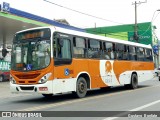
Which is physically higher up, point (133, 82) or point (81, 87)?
point (81, 87)

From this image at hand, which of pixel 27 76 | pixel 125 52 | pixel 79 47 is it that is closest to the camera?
pixel 27 76

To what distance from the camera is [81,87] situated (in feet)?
50.0

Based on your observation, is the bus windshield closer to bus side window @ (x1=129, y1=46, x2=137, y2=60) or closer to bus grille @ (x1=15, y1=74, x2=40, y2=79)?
bus grille @ (x1=15, y1=74, x2=40, y2=79)

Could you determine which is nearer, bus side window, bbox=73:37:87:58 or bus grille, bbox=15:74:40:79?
bus grille, bbox=15:74:40:79

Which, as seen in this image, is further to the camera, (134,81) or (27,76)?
(134,81)

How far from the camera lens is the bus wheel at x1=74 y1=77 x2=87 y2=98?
1501 centimetres

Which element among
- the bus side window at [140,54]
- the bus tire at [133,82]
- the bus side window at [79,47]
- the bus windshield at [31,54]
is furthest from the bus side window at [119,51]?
the bus windshield at [31,54]

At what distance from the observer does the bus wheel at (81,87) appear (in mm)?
15008

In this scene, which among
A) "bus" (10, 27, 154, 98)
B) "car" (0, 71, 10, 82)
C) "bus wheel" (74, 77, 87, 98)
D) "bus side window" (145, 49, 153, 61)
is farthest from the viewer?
"car" (0, 71, 10, 82)

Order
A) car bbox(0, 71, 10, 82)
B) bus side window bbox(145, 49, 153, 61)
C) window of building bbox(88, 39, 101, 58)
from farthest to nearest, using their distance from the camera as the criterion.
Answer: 1. car bbox(0, 71, 10, 82)
2. bus side window bbox(145, 49, 153, 61)
3. window of building bbox(88, 39, 101, 58)

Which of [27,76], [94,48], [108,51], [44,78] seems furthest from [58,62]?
[108,51]

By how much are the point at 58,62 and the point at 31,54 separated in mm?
1174

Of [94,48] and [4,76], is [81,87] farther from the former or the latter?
[4,76]

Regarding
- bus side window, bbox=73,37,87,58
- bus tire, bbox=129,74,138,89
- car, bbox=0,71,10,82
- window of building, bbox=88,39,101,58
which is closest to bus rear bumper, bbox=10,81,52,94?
bus side window, bbox=73,37,87,58
